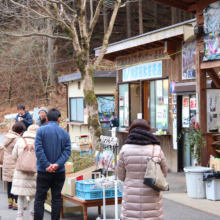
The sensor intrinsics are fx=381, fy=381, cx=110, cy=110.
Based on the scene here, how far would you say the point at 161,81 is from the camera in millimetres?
12609

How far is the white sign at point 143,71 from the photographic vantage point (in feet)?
41.8

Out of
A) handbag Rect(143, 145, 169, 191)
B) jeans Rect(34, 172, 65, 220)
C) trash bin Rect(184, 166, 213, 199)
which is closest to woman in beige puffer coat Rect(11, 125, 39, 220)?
jeans Rect(34, 172, 65, 220)

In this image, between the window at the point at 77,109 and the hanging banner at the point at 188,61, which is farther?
the window at the point at 77,109

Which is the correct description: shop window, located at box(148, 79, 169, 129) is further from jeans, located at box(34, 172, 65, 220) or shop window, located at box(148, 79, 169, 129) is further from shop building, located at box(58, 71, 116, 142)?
jeans, located at box(34, 172, 65, 220)

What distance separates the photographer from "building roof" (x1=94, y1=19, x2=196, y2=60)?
11.0m

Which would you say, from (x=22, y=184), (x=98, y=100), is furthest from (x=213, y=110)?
(x=98, y=100)

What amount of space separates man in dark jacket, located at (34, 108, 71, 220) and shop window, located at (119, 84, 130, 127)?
9.25 metres

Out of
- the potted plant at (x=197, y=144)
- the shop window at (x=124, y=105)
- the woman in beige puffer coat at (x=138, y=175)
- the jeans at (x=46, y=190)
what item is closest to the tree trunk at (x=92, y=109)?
the shop window at (x=124, y=105)

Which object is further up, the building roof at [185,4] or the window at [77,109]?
the building roof at [185,4]

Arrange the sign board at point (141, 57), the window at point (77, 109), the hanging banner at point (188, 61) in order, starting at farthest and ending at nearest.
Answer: the window at point (77, 109), the sign board at point (141, 57), the hanging banner at point (188, 61)

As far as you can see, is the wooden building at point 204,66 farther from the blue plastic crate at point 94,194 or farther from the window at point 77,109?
the window at point 77,109

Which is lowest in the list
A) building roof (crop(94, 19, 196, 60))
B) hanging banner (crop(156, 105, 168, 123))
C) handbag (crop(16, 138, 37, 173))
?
handbag (crop(16, 138, 37, 173))

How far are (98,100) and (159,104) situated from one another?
21.3 ft

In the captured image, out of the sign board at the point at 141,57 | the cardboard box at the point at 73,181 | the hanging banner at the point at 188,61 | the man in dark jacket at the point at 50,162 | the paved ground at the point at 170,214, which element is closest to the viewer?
the man in dark jacket at the point at 50,162
